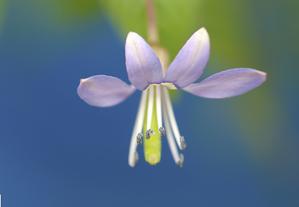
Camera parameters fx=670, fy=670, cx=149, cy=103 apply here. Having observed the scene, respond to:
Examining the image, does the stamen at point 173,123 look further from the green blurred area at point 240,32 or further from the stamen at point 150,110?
the green blurred area at point 240,32

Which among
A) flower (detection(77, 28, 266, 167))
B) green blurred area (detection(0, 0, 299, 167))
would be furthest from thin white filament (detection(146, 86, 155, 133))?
green blurred area (detection(0, 0, 299, 167))

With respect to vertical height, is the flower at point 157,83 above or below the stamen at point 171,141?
above

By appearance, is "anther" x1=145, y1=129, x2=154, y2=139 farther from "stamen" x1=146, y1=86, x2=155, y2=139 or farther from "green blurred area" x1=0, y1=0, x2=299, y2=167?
"green blurred area" x1=0, y1=0, x2=299, y2=167

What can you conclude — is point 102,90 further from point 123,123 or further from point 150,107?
point 123,123

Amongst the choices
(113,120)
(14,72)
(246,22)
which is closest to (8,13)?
(14,72)

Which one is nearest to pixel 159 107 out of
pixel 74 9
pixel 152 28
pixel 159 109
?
pixel 159 109

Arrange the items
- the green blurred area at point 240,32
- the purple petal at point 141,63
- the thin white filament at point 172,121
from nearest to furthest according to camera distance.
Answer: the purple petal at point 141,63
the thin white filament at point 172,121
the green blurred area at point 240,32

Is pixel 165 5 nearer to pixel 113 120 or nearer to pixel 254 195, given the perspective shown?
pixel 113 120

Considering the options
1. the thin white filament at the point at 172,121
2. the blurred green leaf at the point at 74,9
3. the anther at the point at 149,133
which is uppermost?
the blurred green leaf at the point at 74,9

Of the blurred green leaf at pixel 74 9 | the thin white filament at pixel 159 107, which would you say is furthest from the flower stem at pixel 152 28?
the blurred green leaf at pixel 74 9
